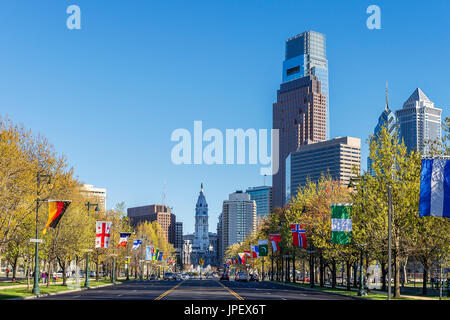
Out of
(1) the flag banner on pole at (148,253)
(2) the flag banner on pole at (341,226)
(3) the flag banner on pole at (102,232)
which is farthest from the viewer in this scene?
(1) the flag banner on pole at (148,253)

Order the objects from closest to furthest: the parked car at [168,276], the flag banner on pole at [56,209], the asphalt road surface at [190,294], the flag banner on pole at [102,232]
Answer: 1. the asphalt road surface at [190,294]
2. the flag banner on pole at [56,209]
3. the flag banner on pole at [102,232]
4. the parked car at [168,276]

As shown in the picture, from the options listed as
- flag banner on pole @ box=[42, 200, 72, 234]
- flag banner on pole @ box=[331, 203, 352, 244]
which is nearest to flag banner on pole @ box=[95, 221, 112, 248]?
flag banner on pole @ box=[42, 200, 72, 234]

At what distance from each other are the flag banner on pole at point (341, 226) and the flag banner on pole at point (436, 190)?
58.5ft

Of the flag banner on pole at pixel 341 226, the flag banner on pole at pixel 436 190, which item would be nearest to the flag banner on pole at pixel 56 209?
the flag banner on pole at pixel 341 226

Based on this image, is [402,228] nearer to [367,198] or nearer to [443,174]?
[367,198]

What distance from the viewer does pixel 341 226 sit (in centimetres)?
5341

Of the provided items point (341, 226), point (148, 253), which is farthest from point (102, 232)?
point (148, 253)

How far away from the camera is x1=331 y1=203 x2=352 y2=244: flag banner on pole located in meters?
53.3

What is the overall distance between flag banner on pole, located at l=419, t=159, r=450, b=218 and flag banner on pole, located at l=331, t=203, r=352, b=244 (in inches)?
702

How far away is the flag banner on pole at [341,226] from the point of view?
5331 centimetres

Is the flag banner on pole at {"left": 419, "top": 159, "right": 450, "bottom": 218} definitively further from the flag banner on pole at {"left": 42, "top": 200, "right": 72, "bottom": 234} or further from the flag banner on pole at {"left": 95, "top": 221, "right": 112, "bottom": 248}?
the flag banner on pole at {"left": 95, "top": 221, "right": 112, "bottom": 248}

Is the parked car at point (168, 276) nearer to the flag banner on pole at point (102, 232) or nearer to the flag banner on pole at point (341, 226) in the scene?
the flag banner on pole at point (102, 232)

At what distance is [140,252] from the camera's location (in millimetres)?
139875

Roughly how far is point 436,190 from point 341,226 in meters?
18.9
